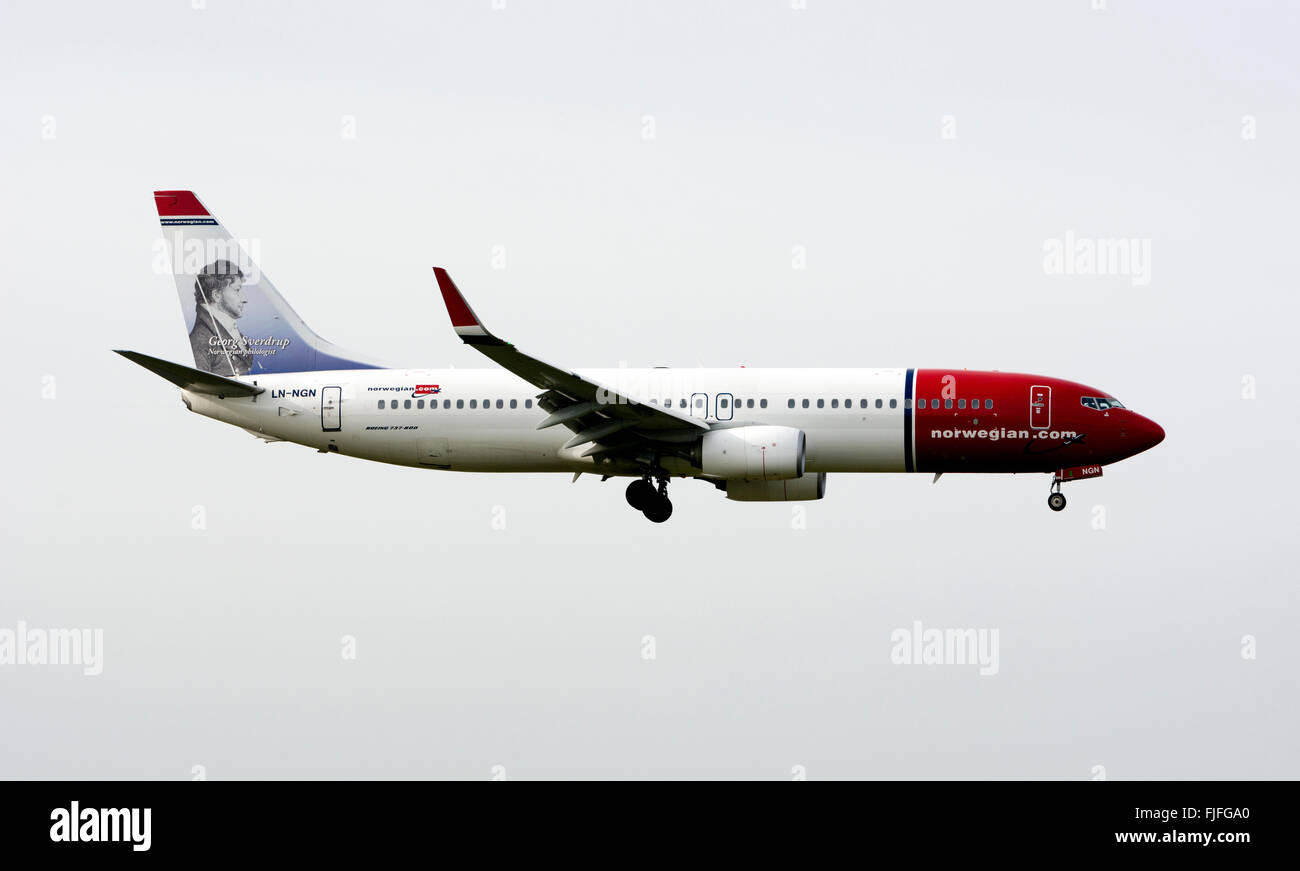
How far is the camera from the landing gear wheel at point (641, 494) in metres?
48.5

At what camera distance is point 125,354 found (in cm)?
4512

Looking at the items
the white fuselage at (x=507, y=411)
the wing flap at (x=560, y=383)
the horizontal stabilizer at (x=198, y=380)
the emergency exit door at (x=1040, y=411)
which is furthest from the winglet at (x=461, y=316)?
the emergency exit door at (x=1040, y=411)

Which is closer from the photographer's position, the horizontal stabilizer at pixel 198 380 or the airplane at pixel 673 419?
the airplane at pixel 673 419

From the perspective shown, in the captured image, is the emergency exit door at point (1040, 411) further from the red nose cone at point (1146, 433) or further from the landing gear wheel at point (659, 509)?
the landing gear wheel at point (659, 509)

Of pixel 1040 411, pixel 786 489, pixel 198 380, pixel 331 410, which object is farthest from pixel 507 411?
pixel 1040 411

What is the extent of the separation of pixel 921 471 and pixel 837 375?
11.3 ft

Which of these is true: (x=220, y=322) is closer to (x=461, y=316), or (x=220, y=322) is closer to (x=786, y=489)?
(x=461, y=316)

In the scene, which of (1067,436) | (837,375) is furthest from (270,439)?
(1067,436)

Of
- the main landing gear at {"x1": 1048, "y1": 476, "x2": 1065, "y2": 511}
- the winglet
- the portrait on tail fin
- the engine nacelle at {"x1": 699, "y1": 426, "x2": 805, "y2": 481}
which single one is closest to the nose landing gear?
the main landing gear at {"x1": 1048, "y1": 476, "x2": 1065, "y2": 511}

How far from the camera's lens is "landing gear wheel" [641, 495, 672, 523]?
4847 centimetres

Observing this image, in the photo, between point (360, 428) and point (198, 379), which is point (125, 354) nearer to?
point (198, 379)

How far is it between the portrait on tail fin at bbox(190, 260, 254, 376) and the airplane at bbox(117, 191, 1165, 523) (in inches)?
9.9

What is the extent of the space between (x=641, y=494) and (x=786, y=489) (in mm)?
4106

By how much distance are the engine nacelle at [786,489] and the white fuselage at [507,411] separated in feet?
5.94
